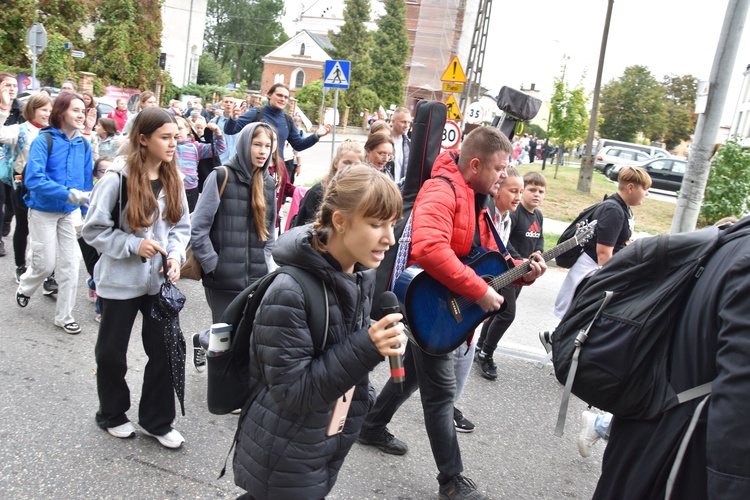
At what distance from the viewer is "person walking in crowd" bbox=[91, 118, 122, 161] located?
7.69m

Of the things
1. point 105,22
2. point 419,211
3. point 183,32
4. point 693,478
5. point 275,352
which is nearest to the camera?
point 693,478

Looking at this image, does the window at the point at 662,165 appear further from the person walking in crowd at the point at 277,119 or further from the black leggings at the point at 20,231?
the black leggings at the point at 20,231

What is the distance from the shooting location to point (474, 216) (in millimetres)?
3404

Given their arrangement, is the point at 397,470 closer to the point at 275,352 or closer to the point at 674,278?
the point at 275,352

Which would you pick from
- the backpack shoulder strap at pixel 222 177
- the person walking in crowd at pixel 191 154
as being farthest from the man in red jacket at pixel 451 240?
the person walking in crowd at pixel 191 154

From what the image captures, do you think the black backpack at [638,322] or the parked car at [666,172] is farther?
the parked car at [666,172]

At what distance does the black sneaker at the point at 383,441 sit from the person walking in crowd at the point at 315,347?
171 centimetres

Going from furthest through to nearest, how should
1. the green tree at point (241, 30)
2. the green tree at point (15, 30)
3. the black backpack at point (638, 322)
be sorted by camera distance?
1. the green tree at point (241, 30)
2. the green tree at point (15, 30)
3. the black backpack at point (638, 322)

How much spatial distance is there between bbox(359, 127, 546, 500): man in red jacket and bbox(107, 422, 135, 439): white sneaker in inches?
68.9

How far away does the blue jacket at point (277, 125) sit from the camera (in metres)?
7.61

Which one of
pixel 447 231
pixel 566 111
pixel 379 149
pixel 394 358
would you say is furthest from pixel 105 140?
pixel 566 111

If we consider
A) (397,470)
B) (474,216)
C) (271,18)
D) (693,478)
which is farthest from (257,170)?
(271,18)

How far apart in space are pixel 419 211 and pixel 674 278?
149cm

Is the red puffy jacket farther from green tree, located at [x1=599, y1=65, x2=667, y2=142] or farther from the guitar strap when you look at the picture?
green tree, located at [x1=599, y1=65, x2=667, y2=142]
